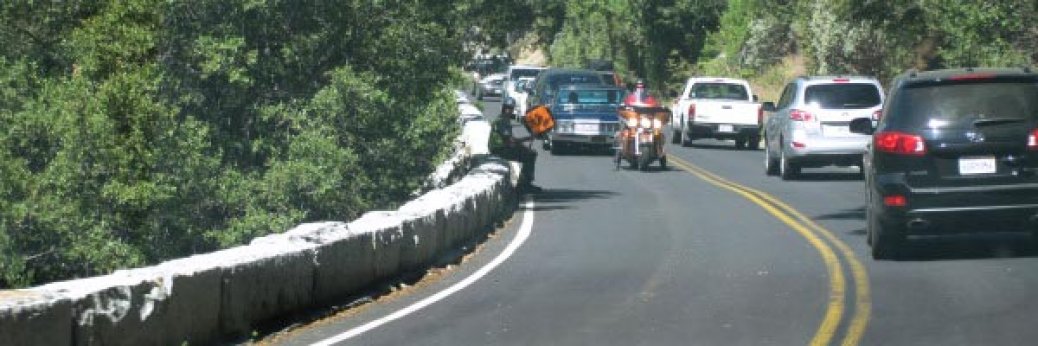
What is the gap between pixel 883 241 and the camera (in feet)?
55.8

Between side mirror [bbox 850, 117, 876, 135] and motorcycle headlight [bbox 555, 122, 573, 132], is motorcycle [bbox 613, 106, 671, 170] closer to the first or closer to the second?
motorcycle headlight [bbox 555, 122, 573, 132]

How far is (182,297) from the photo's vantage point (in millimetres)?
11305

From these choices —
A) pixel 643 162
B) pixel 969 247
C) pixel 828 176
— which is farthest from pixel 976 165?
pixel 643 162

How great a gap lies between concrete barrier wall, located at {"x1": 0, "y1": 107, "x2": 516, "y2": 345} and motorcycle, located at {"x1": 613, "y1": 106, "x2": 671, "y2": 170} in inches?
592

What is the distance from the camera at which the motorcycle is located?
33.6 m

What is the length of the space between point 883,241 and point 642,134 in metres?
16.7

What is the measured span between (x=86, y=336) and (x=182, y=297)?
1339 mm

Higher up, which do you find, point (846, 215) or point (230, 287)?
point (230, 287)

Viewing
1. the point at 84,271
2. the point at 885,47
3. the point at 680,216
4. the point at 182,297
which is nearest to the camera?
the point at 182,297

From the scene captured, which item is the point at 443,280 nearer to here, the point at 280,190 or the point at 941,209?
the point at 941,209

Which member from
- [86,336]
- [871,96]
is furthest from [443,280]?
[871,96]

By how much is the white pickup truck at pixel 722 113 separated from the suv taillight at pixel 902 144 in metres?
25.7

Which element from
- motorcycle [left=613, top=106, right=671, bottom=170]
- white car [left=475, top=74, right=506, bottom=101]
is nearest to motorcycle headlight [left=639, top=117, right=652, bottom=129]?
motorcycle [left=613, top=106, right=671, bottom=170]

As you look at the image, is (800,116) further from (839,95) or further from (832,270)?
(832,270)
